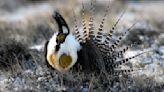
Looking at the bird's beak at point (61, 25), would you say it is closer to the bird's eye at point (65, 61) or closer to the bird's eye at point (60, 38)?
the bird's eye at point (60, 38)

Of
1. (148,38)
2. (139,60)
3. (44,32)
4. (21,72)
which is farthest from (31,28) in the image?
(21,72)

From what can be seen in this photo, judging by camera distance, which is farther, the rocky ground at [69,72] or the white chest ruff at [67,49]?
the rocky ground at [69,72]

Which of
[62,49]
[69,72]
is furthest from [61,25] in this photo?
[69,72]

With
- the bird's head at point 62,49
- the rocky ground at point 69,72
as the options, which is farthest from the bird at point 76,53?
the rocky ground at point 69,72

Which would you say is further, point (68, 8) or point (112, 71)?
point (68, 8)

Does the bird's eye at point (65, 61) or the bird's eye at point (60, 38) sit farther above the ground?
the bird's eye at point (60, 38)

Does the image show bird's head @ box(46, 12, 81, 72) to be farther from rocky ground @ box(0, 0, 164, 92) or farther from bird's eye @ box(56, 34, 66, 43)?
rocky ground @ box(0, 0, 164, 92)

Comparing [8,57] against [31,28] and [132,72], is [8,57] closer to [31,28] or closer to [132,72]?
[132,72]
